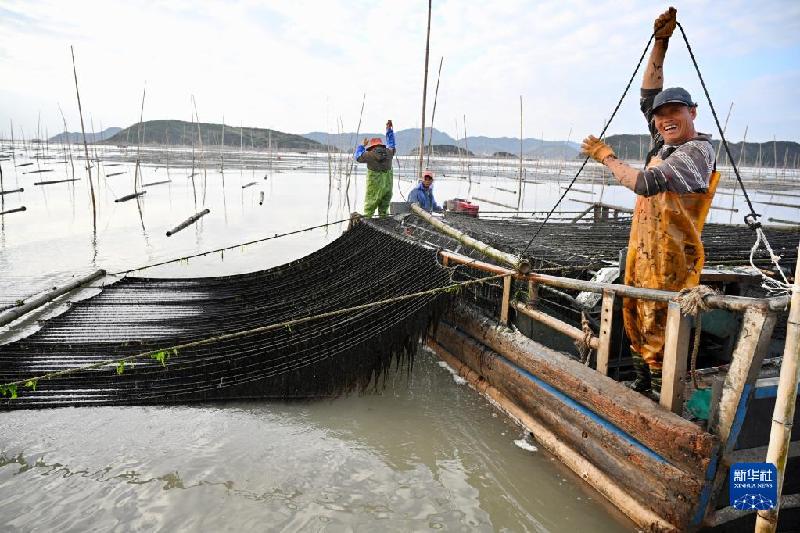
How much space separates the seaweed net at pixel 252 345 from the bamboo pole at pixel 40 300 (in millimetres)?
668

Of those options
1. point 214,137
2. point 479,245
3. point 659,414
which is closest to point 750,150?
point 214,137

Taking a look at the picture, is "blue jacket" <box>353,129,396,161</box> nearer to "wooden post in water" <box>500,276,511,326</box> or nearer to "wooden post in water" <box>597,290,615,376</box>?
"wooden post in water" <box>500,276,511,326</box>

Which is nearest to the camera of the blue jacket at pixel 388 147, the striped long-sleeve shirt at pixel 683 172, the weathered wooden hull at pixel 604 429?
the weathered wooden hull at pixel 604 429

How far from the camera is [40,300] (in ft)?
21.9

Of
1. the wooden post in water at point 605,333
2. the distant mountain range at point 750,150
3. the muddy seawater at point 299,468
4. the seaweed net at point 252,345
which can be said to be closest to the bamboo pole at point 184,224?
the seaweed net at point 252,345

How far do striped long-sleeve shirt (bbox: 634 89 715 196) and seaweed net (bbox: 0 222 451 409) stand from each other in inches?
85.4

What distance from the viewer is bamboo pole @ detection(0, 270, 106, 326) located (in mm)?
5921

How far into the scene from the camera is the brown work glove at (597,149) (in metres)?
3.23

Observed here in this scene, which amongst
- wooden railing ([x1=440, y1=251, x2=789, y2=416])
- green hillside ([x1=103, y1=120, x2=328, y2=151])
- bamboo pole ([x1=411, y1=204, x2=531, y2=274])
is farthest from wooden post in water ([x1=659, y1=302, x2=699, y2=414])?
green hillside ([x1=103, y1=120, x2=328, y2=151])

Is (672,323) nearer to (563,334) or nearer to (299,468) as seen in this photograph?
(563,334)

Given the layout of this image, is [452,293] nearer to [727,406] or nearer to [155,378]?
[727,406]

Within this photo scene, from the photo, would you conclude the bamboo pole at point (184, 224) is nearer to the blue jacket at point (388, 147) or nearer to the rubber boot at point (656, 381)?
the blue jacket at point (388, 147)

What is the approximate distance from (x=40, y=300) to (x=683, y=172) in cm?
751

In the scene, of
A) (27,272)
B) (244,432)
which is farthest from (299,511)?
(27,272)
